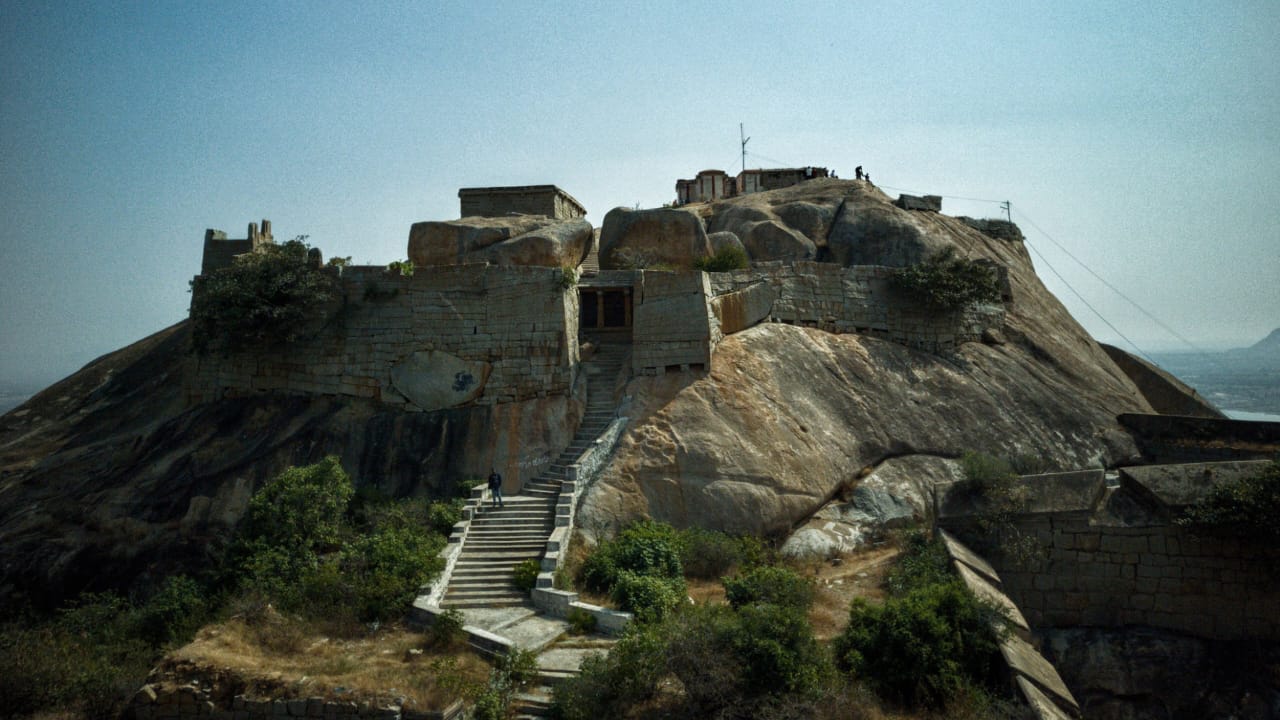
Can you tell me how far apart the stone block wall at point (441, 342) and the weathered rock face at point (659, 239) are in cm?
337

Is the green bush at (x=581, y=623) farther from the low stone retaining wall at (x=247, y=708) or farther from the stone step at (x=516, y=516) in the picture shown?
the stone step at (x=516, y=516)

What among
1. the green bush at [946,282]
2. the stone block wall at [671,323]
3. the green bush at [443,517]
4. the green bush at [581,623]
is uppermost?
the green bush at [946,282]

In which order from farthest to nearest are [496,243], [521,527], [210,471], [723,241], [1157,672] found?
[723,241]
[496,243]
[210,471]
[521,527]
[1157,672]

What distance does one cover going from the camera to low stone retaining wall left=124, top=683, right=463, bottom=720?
993cm

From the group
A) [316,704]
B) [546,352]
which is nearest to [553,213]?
[546,352]

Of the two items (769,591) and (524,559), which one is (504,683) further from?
(769,591)

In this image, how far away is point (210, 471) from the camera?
1734 cm

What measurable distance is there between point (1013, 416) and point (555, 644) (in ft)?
44.8

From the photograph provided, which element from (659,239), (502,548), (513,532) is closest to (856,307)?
(659,239)

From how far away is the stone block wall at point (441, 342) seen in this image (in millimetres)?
17719

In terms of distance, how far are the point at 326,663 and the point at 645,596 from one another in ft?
16.1

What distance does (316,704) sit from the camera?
10.2 metres

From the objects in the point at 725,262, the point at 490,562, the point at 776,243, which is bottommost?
the point at 490,562

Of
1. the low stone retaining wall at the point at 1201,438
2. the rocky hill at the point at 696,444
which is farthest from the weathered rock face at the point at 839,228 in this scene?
the low stone retaining wall at the point at 1201,438
